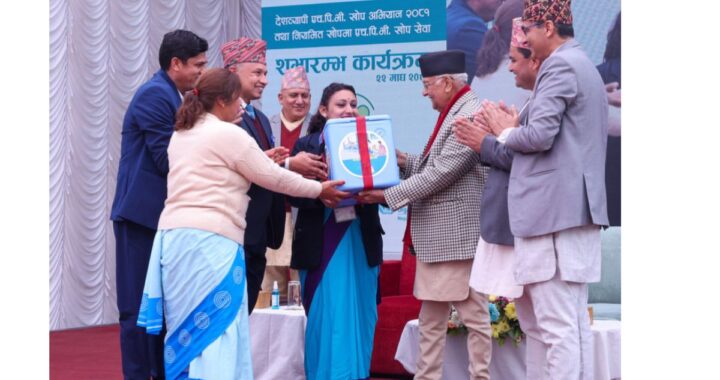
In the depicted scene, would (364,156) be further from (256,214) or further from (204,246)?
(204,246)

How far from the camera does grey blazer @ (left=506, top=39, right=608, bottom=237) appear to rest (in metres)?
3.50

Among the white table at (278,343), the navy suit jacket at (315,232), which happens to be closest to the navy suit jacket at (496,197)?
the navy suit jacket at (315,232)

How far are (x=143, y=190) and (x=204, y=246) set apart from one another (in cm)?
53

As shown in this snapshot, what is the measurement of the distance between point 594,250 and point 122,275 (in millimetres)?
1903

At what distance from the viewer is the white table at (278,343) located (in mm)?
5438

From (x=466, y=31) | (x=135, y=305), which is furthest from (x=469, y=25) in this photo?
(x=135, y=305)

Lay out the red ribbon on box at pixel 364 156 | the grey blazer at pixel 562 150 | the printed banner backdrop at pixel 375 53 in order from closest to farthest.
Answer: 1. the grey blazer at pixel 562 150
2. the red ribbon on box at pixel 364 156
3. the printed banner backdrop at pixel 375 53

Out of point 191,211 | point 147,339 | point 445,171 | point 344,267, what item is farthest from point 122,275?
point 445,171

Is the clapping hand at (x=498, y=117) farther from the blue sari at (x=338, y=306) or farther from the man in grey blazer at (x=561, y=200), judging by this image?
the blue sari at (x=338, y=306)

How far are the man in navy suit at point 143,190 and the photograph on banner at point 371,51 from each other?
450 centimetres

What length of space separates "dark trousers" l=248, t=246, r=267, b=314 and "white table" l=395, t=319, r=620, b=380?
135 cm

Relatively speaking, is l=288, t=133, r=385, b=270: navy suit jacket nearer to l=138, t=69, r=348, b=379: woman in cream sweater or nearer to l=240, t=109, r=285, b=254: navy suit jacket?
l=240, t=109, r=285, b=254: navy suit jacket

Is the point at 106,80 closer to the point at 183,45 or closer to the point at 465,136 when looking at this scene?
the point at 183,45

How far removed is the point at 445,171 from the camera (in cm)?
447
